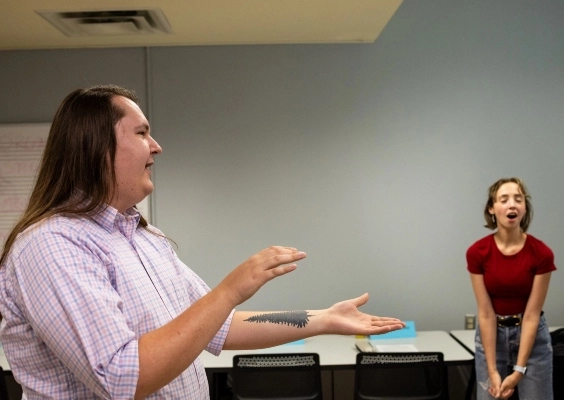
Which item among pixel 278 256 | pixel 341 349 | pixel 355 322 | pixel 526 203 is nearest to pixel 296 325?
pixel 355 322

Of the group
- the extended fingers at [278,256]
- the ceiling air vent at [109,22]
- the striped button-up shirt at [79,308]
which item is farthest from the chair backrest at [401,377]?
the ceiling air vent at [109,22]

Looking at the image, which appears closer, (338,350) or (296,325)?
(296,325)

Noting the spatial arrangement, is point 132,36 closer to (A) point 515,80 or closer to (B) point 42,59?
(B) point 42,59

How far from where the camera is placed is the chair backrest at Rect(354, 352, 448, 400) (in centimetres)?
314

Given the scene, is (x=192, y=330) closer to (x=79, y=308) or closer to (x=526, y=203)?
(x=79, y=308)

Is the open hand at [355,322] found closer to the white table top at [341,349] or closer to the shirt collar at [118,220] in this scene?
the shirt collar at [118,220]

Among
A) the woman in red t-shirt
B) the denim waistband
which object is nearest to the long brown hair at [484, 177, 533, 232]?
the woman in red t-shirt

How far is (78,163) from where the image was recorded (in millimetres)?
1327

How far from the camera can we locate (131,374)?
108cm

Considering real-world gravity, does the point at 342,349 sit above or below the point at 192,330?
below

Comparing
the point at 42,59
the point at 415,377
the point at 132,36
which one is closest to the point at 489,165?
the point at 415,377

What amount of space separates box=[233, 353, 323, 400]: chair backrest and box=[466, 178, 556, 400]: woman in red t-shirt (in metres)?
0.89

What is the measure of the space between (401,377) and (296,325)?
1.68 m

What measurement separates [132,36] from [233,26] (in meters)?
0.69
